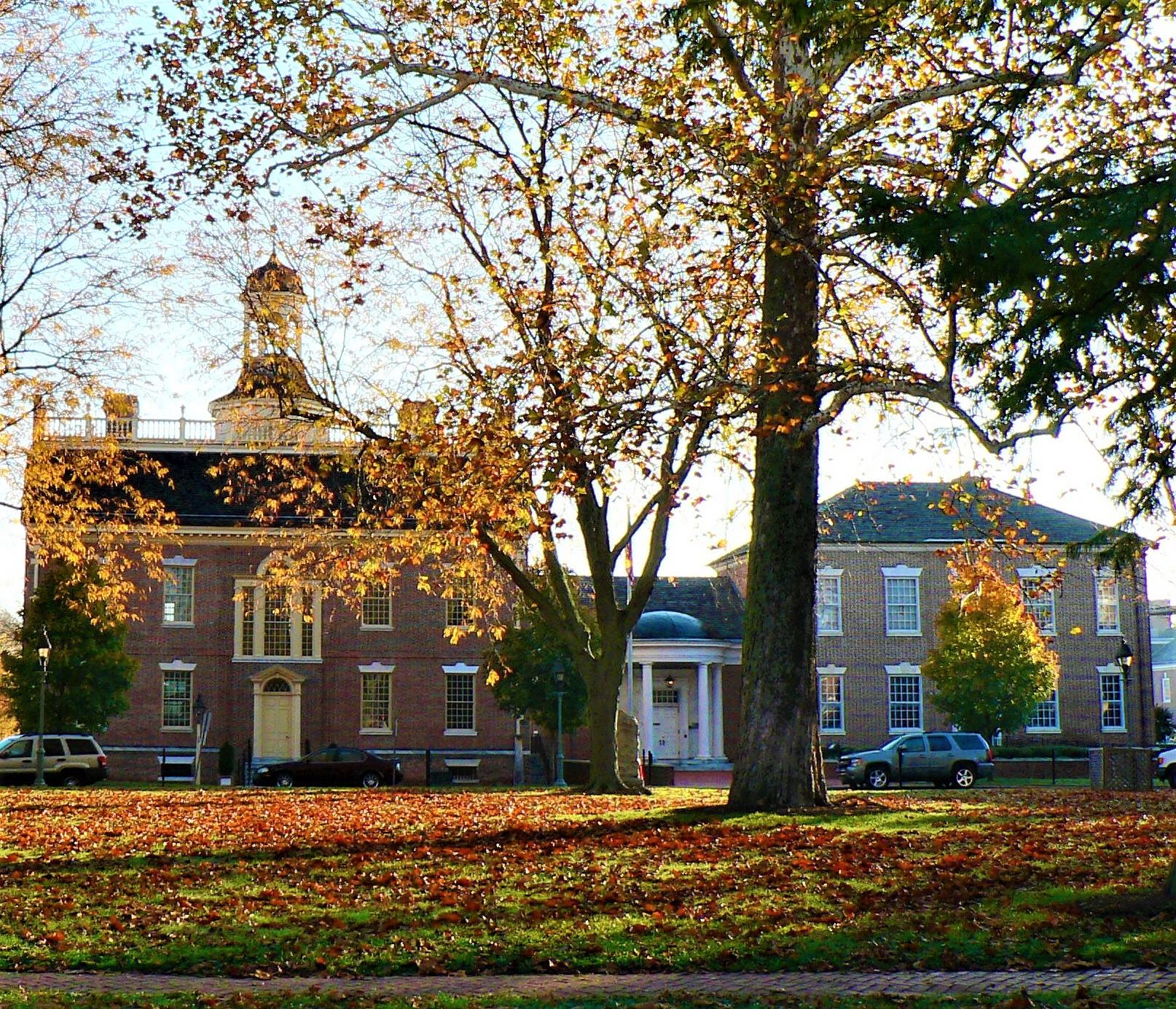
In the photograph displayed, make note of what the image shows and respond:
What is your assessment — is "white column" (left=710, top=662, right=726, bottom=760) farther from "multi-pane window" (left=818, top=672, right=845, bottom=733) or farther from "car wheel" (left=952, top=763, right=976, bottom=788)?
"car wheel" (left=952, top=763, right=976, bottom=788)

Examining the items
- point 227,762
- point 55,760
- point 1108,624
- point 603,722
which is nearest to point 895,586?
point 1108,624

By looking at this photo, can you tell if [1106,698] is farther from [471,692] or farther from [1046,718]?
[471,692]

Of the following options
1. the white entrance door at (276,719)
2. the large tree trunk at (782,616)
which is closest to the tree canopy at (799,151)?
the large tree trunk at (782,616)

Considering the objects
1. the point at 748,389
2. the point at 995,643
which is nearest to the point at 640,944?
the point at 748,389

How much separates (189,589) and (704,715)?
1854cm

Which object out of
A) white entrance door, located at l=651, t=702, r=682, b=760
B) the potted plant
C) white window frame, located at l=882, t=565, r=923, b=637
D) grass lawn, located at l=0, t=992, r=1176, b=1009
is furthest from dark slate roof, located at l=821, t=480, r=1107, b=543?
grass lawn, located at l=0, t=992, r=1176, b=1009

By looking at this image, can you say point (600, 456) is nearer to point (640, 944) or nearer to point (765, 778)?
point (765, 778)

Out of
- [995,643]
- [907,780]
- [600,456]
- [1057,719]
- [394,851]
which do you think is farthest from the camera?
[1057,719]

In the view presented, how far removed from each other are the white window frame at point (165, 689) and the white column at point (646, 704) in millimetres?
15656

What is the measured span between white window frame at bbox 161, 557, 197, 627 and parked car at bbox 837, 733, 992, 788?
2302 centimetres

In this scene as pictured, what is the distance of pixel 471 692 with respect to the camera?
163ft

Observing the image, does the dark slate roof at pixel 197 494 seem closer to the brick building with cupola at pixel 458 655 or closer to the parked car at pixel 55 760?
the brick building with cupola at pixel 458 655

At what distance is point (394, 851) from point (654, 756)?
3978 cm

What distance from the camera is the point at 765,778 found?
741 inches
